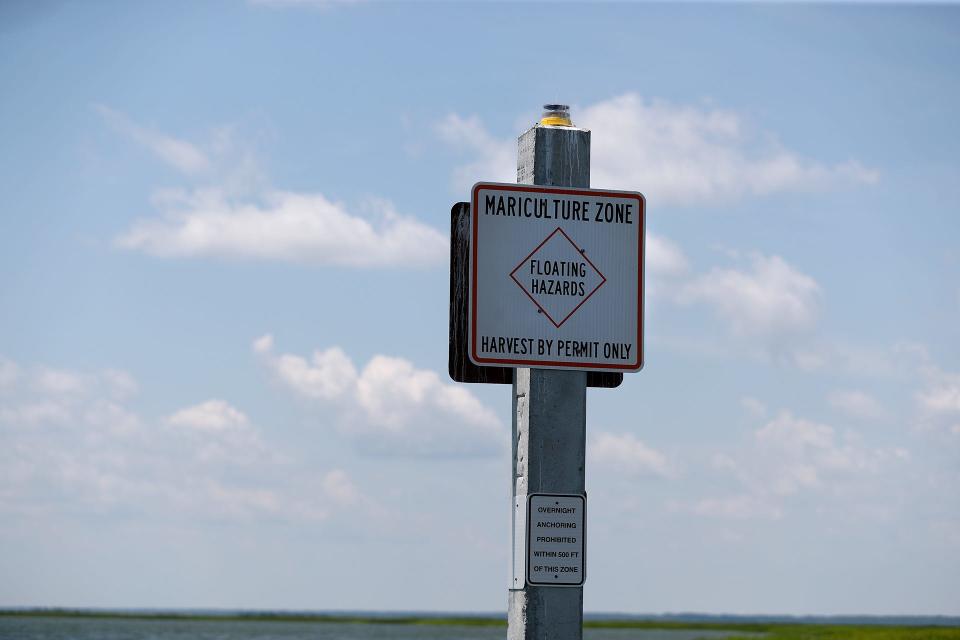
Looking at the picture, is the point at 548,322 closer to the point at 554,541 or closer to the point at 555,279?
the point at 555,279

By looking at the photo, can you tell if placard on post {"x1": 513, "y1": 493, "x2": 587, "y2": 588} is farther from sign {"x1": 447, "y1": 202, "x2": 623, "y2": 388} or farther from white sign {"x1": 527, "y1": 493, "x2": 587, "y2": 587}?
sign {"x1": 447, "y1": 202, "x2": 623, "y2": 388}

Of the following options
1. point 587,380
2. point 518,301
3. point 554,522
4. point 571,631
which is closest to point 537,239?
point 518,301

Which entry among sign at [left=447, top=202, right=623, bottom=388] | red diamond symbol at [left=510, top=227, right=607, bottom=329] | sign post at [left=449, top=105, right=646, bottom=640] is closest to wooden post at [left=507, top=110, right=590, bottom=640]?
sign post at [left=449, top=105, right=646, bottom=640]

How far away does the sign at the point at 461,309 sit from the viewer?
6.63 m

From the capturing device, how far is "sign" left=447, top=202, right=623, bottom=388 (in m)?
6.63

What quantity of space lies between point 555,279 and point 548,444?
808 mm

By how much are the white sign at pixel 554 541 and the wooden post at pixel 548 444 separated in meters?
0.04

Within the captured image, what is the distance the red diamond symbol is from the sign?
255 millimetres

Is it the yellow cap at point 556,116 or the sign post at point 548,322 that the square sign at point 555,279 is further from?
the yellow cap at point 556,116

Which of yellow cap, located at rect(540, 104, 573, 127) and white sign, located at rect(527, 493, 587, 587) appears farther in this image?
yellow cap, located at rect(540, 104, 573, 127)

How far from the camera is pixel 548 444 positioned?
6445mm

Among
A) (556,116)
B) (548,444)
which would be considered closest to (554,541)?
(548,444)

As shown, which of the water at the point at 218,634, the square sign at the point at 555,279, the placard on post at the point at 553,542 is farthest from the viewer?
the water at the point at 218,634

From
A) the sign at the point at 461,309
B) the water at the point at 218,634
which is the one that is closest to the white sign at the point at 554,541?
the sign at the point at 461,309
